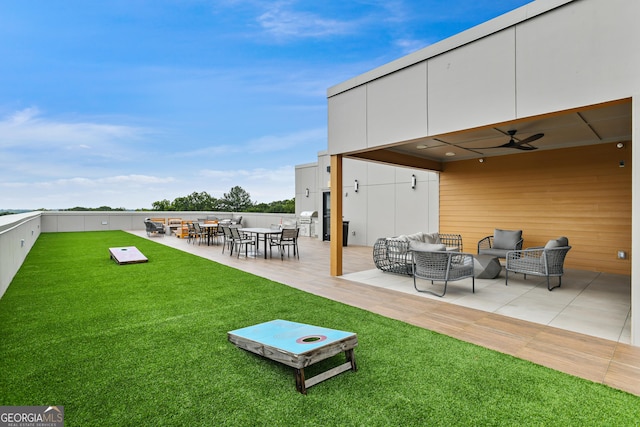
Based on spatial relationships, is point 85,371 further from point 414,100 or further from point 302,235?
point 302,235

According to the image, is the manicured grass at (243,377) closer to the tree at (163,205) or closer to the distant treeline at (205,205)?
the distant treeline at (205,205)

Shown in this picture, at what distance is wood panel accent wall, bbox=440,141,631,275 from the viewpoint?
22.0ft

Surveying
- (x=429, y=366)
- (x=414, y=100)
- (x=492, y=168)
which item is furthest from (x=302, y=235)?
(x=429, y=366)

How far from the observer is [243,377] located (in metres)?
2.48

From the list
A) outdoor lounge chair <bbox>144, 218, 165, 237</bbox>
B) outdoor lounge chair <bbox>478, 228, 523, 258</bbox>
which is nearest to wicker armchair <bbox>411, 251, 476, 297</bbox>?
outdoor lounge chair <bbox>478, 228, 523, 258</bbox>

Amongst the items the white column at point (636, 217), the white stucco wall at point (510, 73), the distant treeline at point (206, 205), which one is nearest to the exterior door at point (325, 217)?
the white stucco wall at point (510, 73)

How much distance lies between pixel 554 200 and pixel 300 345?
24.7 ft

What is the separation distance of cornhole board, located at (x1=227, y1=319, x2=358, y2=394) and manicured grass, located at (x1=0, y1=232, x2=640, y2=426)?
8cm

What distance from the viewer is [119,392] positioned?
225 cm

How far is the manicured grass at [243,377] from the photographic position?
2.02 m

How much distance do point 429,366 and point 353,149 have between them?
4.26 metres

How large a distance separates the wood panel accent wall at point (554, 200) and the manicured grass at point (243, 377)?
5.86 meters

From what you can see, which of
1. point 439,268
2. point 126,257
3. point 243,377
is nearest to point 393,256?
point 439,268

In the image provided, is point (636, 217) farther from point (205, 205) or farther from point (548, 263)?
point (205, 205)
